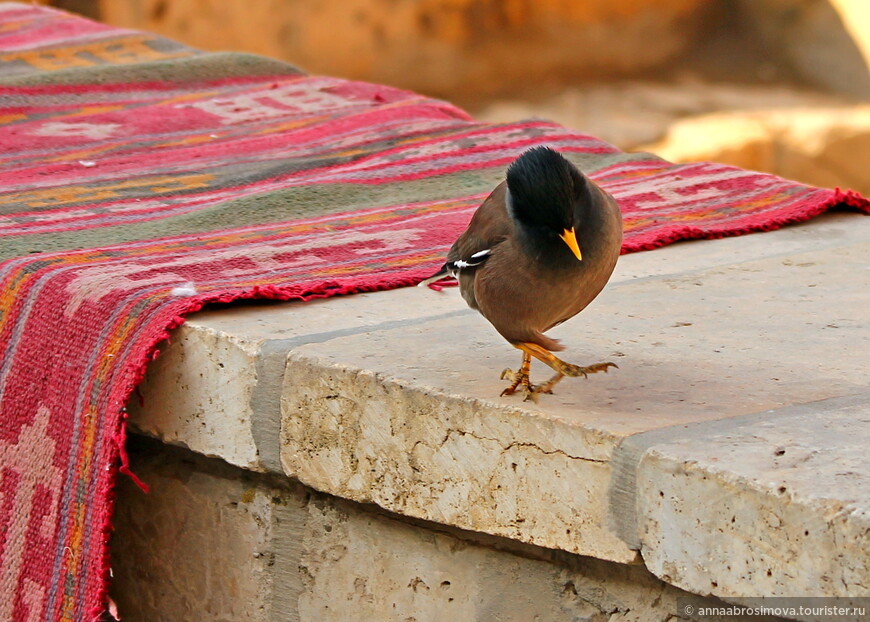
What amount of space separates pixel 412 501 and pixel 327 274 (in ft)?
1.90

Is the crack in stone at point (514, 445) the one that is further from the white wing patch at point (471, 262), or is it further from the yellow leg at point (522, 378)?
the white wing patch at point (471, 262)

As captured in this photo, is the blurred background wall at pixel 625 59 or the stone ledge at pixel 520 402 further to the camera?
the blurred background wall at pixel 625 59

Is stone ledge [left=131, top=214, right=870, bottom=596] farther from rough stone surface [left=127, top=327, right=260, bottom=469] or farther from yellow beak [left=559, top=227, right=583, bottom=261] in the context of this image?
yellow beak [left=559, top=227, right=583, bottom=261]

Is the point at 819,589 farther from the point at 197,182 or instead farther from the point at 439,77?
the point at 439,77

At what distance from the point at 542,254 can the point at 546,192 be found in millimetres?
77

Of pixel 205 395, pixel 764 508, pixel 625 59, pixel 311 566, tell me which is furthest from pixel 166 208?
pixel 625 59

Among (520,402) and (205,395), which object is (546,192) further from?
(205,395)

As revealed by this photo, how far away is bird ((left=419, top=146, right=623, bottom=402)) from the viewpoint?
153 cm

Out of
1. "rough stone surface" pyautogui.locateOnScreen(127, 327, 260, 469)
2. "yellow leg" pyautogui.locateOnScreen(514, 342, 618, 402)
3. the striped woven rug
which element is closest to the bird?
"yellow leg" pyautogui.locateOnScreen(514, 342, 618, 402)

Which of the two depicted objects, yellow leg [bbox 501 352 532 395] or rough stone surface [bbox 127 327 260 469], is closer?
yellow leg [bbox 501 352 532 395]

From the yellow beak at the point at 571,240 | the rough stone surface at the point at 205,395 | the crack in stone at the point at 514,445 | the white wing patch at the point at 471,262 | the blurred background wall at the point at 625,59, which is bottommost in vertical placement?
the blurred background wall at the point at 625,59

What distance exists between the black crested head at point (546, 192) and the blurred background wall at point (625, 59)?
493cm

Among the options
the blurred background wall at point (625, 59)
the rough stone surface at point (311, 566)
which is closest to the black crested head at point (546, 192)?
the rough stone surface at point (311, 566)

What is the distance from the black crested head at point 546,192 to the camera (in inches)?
59.5
